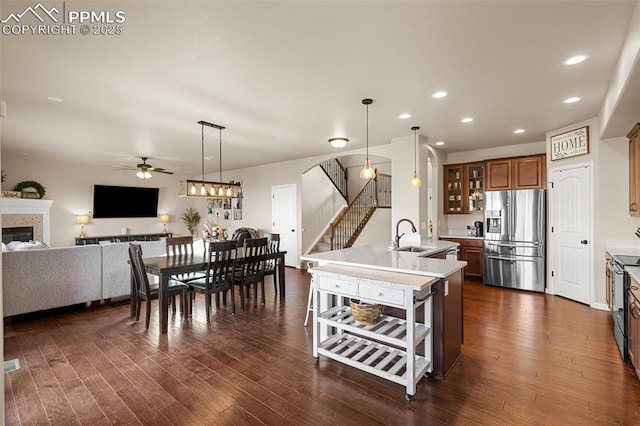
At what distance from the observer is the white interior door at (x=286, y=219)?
784 cm

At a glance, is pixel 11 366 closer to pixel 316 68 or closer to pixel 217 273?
pixel 217 273

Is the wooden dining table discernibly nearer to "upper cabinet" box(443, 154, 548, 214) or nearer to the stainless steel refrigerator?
the stainless steel refrigerator

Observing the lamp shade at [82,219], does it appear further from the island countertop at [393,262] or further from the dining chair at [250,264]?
the island countertop at [393,262]

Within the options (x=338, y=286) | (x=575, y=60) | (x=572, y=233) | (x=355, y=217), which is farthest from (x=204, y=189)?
(x=572, y=233)

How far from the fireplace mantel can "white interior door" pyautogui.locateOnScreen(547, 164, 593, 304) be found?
33.9ft

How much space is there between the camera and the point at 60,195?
26.5 feet

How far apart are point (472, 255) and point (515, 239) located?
0.86 metres

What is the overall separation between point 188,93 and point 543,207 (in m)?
5.59

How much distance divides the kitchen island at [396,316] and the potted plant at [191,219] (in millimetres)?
8272

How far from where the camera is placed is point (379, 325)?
9.34 feet

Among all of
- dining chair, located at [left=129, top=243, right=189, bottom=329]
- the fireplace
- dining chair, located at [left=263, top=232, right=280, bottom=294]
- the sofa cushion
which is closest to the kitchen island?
dining chair, located at [left=129, top=243, right=189, bottom=329]

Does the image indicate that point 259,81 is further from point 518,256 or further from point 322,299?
point 518,256

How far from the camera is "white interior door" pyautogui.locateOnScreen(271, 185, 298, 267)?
784cm

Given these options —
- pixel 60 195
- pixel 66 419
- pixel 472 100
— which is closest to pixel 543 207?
pixel 472 100
